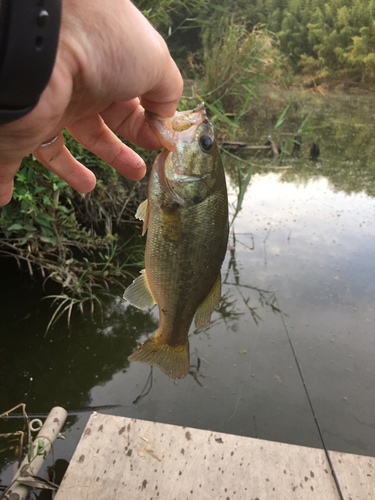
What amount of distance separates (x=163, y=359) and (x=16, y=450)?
150 cm

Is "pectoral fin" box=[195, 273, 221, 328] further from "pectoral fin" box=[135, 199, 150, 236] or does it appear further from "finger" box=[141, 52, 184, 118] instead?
"finger" box=[141, 52, 184, 118]

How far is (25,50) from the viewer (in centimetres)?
68

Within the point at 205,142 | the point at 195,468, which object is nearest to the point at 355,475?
the point at 195,468

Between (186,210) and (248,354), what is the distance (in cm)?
231

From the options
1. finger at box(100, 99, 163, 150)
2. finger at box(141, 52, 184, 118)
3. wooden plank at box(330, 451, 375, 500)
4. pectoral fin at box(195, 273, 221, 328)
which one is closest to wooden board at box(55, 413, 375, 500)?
wooden plank at box(330, 451, 375, 500)

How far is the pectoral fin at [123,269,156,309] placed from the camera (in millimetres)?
1383

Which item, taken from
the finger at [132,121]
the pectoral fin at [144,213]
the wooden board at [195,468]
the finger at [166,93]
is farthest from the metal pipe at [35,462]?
the finger at [166,93]

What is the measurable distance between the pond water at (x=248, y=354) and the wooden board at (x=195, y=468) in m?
0.63

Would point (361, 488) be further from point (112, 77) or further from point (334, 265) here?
point (334, 265)

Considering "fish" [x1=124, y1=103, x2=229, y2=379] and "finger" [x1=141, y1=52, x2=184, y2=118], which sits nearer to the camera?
"finger" [x1=141, y1=52, x2=184, y2=118]

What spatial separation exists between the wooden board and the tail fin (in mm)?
791

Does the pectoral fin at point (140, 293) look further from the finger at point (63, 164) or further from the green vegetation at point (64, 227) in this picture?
the green vegetation at point (64, 227)

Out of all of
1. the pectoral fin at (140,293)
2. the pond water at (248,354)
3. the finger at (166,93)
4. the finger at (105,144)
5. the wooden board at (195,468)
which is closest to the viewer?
the finger at (166,93)

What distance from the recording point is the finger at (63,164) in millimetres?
1472
